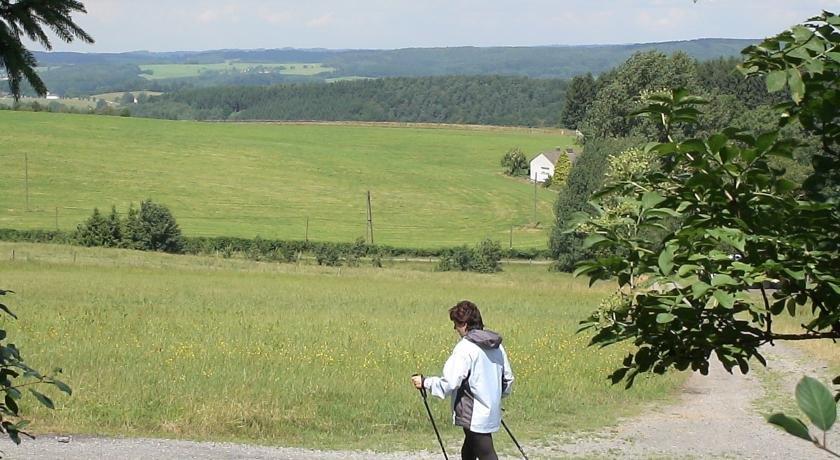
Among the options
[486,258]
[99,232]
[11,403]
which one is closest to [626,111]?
[486,258]

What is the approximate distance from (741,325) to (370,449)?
9.01 m

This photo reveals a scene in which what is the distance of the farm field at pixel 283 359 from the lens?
1345 centimetres

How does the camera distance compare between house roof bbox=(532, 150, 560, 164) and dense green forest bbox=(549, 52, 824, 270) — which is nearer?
dense green forest bbox=(549, 52, 824, 270)

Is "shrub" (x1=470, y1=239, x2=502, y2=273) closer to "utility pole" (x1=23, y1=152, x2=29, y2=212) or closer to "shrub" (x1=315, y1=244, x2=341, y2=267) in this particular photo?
"shrub" (x1=315, y1=244, x2=341, y2=267)

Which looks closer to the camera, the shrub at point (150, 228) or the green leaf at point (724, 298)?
the green leaf at point (724, 298)

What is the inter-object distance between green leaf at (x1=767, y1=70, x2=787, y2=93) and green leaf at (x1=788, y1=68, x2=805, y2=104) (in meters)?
0.02

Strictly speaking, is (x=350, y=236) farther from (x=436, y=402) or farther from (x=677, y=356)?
(x=677, y=356)

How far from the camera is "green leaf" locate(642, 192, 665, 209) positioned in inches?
143

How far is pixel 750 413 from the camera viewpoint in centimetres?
1585

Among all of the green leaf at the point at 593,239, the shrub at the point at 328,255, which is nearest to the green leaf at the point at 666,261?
the green leaf at the point at 593,239

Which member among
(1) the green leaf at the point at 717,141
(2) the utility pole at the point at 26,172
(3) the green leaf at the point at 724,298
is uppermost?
(1) the green leaf at the point at 717,141

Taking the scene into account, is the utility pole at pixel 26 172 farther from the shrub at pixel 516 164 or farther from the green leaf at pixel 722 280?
the green leaf at pixel 722 280

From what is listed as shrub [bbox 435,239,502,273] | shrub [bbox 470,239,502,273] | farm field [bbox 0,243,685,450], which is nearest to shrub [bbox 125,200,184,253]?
shrub [bbox 435,239,502,273]

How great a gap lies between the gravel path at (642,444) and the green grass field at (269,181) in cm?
5890
